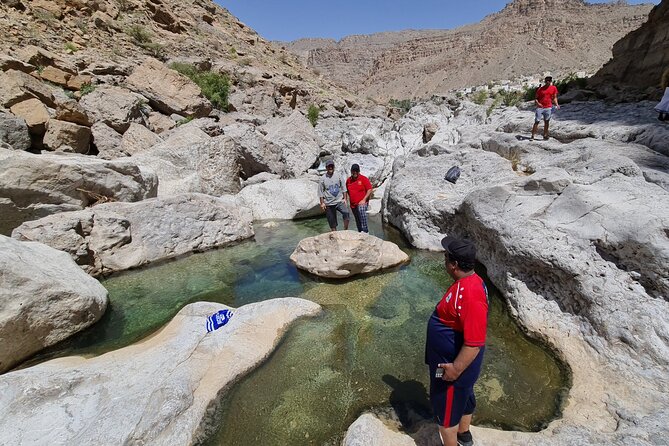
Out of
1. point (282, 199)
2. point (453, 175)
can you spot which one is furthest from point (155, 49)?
point (453, 175)

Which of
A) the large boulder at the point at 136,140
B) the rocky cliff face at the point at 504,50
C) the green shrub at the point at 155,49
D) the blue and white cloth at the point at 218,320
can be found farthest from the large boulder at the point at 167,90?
the rocky cliff face at the point at 504,50

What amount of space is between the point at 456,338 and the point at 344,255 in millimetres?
3774

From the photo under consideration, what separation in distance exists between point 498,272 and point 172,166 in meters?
9.03

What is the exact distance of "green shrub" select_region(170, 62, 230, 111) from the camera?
64.8 feet

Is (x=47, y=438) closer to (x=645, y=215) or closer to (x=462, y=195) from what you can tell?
(x=645, y=215)

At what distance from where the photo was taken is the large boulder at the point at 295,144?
1257cm

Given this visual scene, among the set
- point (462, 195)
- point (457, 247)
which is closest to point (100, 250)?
point (457, 247)

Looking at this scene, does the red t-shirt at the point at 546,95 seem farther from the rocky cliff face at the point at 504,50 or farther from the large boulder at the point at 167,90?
the rocky cliff face at the point at 504,50

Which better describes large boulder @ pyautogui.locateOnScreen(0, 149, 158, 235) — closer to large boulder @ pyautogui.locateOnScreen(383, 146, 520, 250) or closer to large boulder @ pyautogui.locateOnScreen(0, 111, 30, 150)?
large boulder @ pyautogui.locateOnScreen(0, 111, 30, 150)

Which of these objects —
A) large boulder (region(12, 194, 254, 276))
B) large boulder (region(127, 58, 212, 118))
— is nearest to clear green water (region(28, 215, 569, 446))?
large boulder (region(12, 194, 254, 276))

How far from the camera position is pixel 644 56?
16531mm

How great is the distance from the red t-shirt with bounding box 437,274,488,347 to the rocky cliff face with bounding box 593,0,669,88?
61.0 feet

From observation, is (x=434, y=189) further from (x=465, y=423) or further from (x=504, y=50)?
(x=504, y=50)

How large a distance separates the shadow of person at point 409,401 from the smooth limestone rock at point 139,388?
1.57 metres
